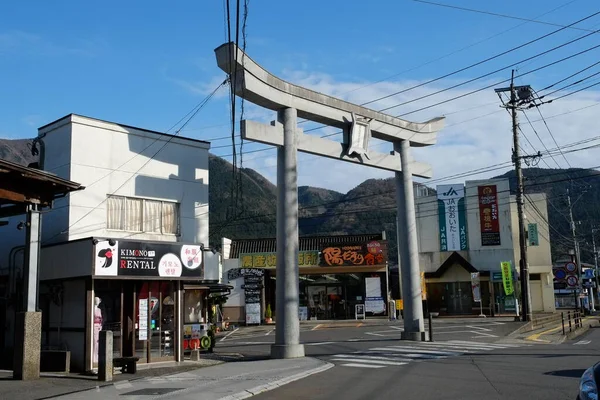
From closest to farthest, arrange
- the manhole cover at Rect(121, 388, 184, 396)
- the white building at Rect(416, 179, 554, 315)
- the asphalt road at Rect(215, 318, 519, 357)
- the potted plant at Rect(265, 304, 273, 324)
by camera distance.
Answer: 1. the manhole cover at Rect(121, 388, 184, 396)
2. the asphalt road at Rect(215, 318, 519, 357)
3. the potted plant at Rect(265, 304, 273, 324)
4. the white building at Rect(416, 179, 554, 315)

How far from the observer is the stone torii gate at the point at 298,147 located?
716 inches

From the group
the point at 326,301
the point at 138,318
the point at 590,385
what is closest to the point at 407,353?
the point at 138,318

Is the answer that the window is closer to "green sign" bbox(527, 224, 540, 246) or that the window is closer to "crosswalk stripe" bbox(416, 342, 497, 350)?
"crosswalk stripe" bbox(416, 342, 497, 350)

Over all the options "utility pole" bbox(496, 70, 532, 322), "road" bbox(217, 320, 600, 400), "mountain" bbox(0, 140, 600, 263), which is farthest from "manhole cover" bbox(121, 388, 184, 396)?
"mountain" bbox(0, 140, 600, 263)

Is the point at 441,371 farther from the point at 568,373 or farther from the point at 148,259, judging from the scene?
the point at 148,259

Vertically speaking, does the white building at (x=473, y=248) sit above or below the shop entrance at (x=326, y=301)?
above

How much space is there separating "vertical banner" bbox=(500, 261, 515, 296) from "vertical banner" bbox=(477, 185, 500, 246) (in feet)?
7.45

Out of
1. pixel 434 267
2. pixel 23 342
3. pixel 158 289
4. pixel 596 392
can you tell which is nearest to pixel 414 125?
pixel 158 289

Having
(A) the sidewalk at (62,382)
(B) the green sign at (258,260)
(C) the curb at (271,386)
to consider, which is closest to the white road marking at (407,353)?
(C) the curb at (271,386)

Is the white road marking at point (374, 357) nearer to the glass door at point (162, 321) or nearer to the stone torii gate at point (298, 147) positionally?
the stone torii gate at point (298, 147)

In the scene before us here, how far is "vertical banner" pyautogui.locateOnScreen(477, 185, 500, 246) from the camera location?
46219 mm

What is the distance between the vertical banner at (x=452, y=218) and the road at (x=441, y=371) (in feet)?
78.0

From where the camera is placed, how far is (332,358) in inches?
715

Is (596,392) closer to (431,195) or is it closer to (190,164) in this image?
(190,164)
